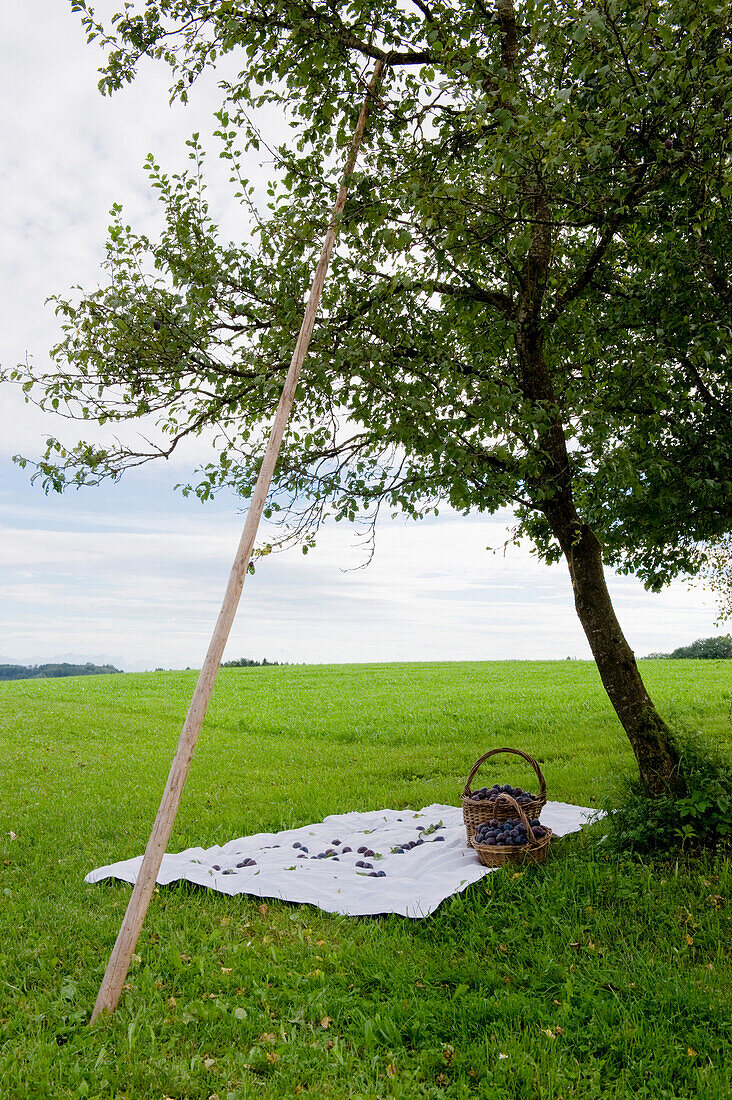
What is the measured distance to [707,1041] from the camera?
4871mm

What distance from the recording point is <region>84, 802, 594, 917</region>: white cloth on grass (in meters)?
7.18

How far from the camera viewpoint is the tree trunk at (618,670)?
856 cm

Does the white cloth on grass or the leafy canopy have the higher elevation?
the leafy canopy

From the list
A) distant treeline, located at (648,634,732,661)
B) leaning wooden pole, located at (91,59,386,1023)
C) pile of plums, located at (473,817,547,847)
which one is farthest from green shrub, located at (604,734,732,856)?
distant treeline, located at (648,634,732,661)

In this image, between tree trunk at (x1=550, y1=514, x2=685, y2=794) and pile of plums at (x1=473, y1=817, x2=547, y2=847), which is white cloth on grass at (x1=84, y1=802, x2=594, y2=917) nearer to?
pile of plums at (x1=473, y1=817, x2=547, y2=847)

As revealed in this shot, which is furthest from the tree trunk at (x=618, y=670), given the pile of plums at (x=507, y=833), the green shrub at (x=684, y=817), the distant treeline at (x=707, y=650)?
the distant treeline at (x=707, y=650)

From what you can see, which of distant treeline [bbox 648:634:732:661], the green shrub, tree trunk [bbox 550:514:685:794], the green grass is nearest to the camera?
the green grass

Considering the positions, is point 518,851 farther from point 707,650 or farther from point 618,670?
point 707,650

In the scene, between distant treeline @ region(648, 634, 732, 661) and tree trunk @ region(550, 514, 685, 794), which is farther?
distant treeline @ region(648, 634, 732, 661)

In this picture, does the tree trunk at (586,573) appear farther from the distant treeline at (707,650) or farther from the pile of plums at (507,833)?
the distant treeline at (707,650)

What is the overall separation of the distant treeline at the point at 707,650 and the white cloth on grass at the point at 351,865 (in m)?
33.6

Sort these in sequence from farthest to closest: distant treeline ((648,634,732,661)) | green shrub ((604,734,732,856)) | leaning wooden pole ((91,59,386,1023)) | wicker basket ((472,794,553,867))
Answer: distant treeline ((648,634,732,661))
green shrub ((604,734,732,856))
wicker basket ((472,794,553,867))
leaning wooden pole ((91,59,386,1023))

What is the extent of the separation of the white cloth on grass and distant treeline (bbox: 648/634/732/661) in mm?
33577

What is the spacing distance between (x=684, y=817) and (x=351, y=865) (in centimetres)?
363
